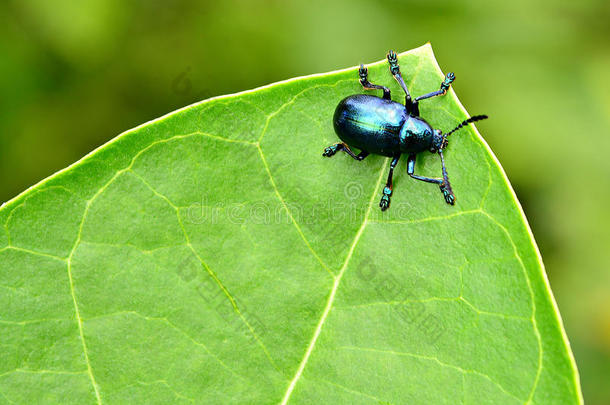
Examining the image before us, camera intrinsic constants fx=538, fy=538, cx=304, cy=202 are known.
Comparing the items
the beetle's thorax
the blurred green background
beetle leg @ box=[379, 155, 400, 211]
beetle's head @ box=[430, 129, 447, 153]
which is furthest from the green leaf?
the blurred green background

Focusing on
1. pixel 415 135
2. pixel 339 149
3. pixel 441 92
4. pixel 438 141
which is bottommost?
pixel 415 135

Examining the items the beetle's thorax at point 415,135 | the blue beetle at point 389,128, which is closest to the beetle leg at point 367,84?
the blue beetle at point 389,128

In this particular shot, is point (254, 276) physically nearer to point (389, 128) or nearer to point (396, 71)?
point (396, 71)

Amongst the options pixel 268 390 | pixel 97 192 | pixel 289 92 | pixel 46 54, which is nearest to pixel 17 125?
pixel 46 54

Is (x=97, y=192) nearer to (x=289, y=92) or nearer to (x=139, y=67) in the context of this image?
(x=289, y=92)

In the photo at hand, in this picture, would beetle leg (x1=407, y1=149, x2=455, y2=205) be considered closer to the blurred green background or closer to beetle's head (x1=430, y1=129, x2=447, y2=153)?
beetle's head (x1=430, y1=129, x2=447, y2=153)

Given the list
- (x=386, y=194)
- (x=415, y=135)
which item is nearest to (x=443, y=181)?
(x=386, y=194)
